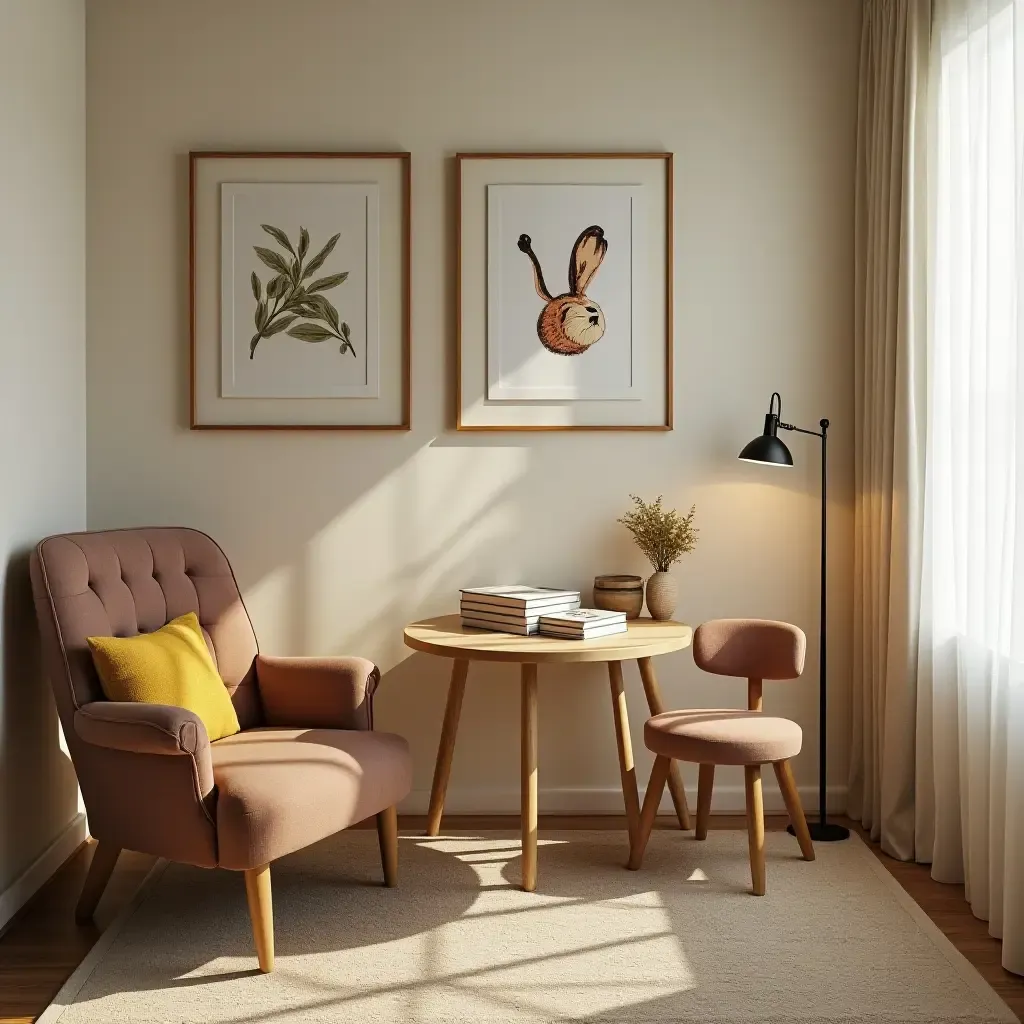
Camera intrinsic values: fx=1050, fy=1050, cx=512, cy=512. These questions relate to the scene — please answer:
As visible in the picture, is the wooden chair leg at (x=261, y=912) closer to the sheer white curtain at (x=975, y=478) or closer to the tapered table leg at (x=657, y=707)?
the tapered table leg at (x=657, y=707)

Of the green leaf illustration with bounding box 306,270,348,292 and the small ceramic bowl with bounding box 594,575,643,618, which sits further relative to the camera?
the green leaf illustration with bounding box 306,270,348,292

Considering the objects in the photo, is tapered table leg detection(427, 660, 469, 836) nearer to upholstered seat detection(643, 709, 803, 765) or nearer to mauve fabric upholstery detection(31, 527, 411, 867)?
mauve fabric upholstery detection(31, 527, 411, 867)

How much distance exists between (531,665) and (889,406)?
1391mm

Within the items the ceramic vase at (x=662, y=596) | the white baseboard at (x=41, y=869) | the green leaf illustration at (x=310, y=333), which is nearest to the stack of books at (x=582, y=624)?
the ceramic vase at (x=662, y=596)

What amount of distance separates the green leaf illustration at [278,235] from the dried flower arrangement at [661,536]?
148 cm

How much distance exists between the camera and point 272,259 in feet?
11.6

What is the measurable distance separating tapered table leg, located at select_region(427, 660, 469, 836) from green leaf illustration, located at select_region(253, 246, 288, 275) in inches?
57.0

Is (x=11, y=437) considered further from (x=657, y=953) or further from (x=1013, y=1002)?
(x=1013, y=1002)

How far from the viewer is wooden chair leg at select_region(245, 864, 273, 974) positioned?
242cm

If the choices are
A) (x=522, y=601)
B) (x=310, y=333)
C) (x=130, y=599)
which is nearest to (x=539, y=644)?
(x=522, y=601)

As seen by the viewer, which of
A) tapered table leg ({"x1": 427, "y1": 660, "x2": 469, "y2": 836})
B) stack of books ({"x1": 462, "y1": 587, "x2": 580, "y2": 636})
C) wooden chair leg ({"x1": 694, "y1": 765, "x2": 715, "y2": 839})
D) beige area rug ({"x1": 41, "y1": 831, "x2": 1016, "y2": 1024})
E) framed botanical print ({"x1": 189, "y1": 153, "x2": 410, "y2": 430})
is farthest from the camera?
framed botanical print ({"x1": 189, "y1": 153, "x2": 410, "y2": 430})

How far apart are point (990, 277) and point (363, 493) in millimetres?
2029

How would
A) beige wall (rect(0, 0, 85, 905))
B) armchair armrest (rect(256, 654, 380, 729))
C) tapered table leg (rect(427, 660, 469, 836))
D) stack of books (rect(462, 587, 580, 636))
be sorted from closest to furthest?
beige wall (rect(0, 0, 85, 905)), armchair armrest (rect(256, 654, 380, 729)), stack of books (rect(462, 587, 580, 636)), tapered table leg (rect(427, 660, 469, 836))

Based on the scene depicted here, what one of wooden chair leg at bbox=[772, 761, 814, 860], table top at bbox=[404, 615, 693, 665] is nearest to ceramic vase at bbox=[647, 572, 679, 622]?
table top at bbox=[404, 615, 693, 665]
